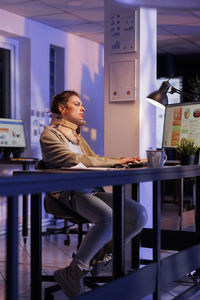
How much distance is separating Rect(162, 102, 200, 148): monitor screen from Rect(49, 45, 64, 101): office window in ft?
11.0

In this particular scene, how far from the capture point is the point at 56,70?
22.3 feet

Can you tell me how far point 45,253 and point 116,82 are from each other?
65.4 inches

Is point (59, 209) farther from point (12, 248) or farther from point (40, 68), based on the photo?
point (40, 68)

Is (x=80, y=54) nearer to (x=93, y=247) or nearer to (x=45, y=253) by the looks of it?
(x=45, y=253)

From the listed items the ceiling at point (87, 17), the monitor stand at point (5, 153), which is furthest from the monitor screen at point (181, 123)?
the monitor stand at point (5, 153)

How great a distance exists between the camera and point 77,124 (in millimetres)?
3131

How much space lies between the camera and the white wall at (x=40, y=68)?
19.9ft

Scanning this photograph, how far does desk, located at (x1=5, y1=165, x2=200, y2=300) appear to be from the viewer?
1.50 metres

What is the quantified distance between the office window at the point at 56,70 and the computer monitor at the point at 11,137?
46.8 inches

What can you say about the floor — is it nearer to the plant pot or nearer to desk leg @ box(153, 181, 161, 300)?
desk leg @ box(153, 181, 161, 300)

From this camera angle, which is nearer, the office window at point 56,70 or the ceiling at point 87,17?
the ceiling at point 87,17

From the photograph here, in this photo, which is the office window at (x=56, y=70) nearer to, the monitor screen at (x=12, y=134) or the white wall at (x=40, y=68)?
the white wall at (x=40, y=68)

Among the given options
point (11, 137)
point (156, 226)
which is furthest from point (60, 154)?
point (11, 137)

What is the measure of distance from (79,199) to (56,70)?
4.31 m
